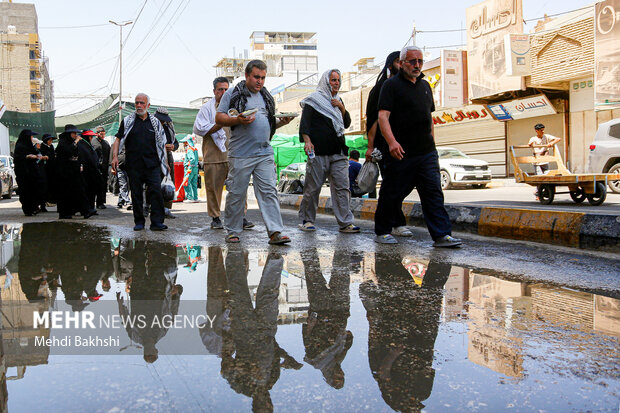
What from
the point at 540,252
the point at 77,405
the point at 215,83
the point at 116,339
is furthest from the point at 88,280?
the point at 215,83

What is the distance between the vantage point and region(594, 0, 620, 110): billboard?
19812 mm

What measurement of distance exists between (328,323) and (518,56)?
23.0m

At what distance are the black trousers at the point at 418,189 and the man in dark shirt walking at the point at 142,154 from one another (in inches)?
114

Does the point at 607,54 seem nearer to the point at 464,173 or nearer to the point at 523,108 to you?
the point at 523,108

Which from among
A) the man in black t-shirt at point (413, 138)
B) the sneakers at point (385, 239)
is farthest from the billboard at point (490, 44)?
the sneakers at point (385, 239)

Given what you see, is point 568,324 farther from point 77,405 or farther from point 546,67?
point 546,67

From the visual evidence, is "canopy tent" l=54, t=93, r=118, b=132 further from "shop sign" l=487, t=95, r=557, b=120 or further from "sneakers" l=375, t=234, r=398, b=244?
"sneakers" l=375, t=234, r=398, b=244

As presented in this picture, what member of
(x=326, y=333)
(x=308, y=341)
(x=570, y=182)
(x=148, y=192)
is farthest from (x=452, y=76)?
(x=308, y=341)

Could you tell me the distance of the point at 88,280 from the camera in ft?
12.9

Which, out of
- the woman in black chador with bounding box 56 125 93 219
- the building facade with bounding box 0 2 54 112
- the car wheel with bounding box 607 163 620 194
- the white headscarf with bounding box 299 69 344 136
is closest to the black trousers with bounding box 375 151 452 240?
the white headscarf with bounding box 299 69 344 136

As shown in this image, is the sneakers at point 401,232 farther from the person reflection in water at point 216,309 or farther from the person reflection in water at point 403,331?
the person reflection in water at point 216,309

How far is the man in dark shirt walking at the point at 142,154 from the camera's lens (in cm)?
739

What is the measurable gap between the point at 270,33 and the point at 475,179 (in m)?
111

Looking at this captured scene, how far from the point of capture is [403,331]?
2.67 metres
